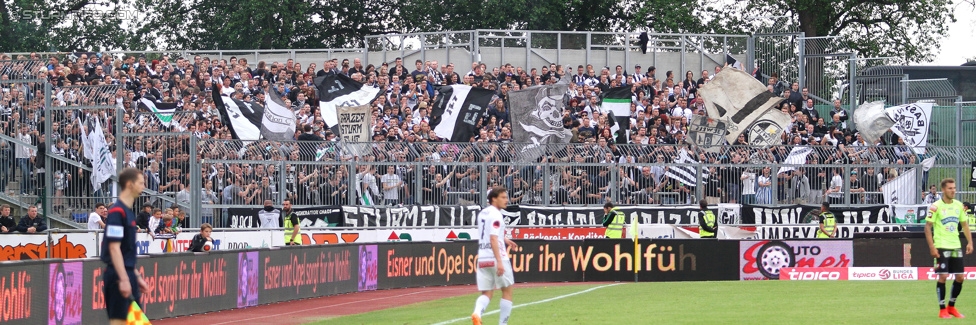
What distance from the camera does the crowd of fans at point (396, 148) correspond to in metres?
27.6

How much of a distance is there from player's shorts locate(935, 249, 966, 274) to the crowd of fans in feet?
45.6

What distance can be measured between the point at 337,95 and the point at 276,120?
8.55ft

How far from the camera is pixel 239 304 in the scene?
75.4 ft

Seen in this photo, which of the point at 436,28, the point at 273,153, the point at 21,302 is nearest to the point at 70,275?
the point at 21,302

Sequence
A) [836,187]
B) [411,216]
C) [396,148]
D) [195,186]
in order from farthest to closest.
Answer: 1. [836,187]
2. [411,216]
3. [396,148]
4. [195,186]

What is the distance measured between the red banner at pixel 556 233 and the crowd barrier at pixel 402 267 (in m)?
1.16

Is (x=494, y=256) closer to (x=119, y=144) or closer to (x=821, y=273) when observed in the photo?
(x=119, y=144)

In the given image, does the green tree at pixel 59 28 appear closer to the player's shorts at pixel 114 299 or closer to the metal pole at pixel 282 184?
the metal pole at pixel 282 184

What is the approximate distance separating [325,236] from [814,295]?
1118 cm

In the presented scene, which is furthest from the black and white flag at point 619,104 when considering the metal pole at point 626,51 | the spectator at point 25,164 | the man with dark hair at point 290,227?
the spectator at point 25,164

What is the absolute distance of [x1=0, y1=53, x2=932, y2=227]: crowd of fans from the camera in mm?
27641

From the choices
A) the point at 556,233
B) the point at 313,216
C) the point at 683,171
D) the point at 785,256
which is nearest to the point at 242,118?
the point at 313,216

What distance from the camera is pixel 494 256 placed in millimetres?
16156

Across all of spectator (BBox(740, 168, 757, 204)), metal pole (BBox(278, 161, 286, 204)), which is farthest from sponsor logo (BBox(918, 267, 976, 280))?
metal pole (BBox(278, 161, 286, 204))
